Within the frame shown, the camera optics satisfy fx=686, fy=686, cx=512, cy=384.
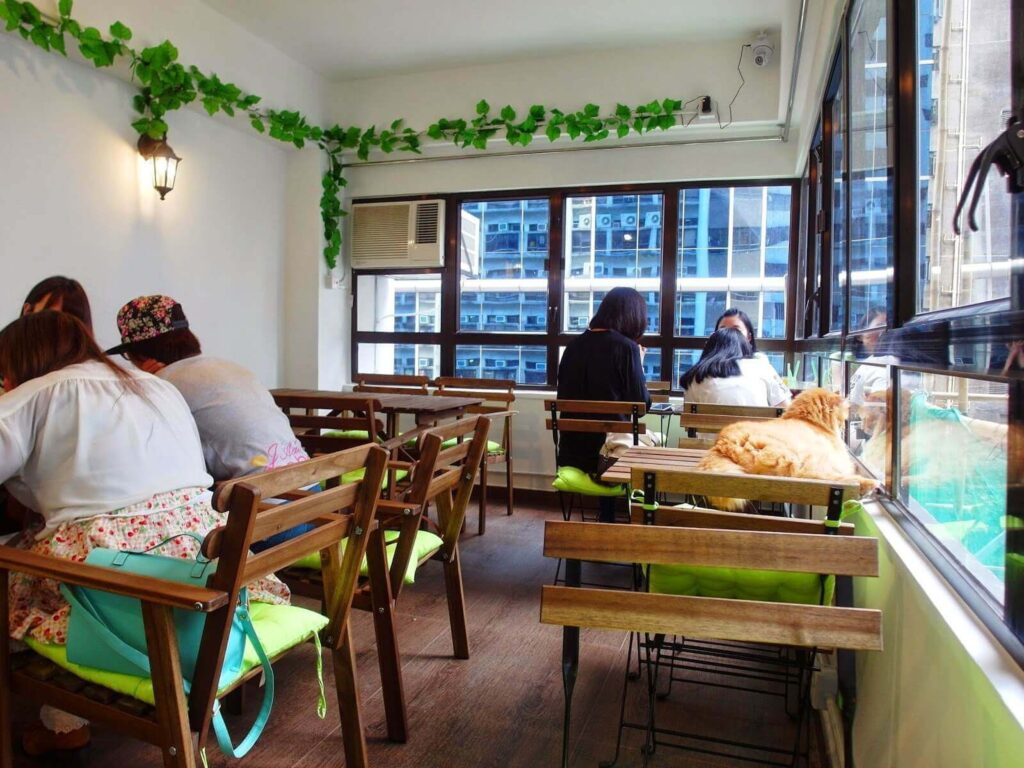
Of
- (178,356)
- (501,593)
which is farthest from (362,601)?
(501,593)

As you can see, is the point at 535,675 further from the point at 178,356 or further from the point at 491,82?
the point at 491,82

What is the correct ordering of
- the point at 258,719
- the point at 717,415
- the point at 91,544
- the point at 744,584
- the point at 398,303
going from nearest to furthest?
the point at 258,719 → the point at 91,544 → the point at 744,584 → the point at 717,415 → the point at 398,303

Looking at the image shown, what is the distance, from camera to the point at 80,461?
1.45m

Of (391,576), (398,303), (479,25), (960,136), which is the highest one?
(479,25)

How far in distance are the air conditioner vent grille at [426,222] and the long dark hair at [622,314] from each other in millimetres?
2188

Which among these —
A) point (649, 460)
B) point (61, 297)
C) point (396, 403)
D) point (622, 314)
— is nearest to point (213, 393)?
point (61, 297)

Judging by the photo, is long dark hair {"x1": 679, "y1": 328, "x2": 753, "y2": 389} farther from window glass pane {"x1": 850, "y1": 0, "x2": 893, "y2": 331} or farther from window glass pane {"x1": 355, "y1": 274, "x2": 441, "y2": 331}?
window glass pane {"x1": 355, "y1": 274, "x2": 441, "y2": 331}

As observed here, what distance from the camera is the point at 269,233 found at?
4.99 meters

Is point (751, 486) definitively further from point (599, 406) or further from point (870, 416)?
point (599, 406)

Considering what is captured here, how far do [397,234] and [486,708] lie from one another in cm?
386

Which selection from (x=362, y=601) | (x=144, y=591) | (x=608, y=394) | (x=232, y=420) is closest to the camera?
(x=144, y=591)

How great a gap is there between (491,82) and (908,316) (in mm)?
3864

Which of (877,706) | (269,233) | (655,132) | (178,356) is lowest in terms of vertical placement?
(877,706)

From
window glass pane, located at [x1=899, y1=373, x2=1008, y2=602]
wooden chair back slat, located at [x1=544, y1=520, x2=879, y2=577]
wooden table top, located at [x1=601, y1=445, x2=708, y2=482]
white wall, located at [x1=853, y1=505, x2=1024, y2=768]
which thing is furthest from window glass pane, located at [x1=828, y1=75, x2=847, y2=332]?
wooden chair back slat, located at [x1=544, y1=520, x2=879, y2=577]
